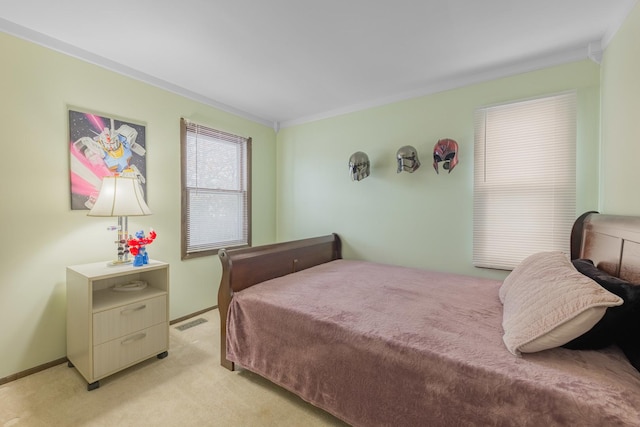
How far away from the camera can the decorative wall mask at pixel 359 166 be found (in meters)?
3.00

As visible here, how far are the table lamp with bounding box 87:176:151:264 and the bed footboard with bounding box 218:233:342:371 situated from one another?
0.74 metres

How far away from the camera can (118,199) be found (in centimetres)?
202

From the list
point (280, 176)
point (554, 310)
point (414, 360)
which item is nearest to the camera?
point (554, 310)

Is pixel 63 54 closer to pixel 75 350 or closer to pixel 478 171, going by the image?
pixel 75 350

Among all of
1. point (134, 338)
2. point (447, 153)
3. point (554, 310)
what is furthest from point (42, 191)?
point (447, 153)

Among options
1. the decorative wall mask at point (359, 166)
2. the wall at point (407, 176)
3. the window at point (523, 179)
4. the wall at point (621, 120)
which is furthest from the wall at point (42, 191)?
the wall at point (621, 120)

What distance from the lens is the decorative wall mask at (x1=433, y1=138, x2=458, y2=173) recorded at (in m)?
2.52

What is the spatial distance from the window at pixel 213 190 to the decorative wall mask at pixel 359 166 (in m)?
1.37

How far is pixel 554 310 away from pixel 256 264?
5.89ft

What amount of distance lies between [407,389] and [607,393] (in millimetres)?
666

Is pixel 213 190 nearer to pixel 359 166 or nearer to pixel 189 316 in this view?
pixel 189 316

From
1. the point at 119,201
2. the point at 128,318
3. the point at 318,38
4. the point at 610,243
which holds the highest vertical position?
the point at 318,38

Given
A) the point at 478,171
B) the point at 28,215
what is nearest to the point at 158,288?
the point at 28,215

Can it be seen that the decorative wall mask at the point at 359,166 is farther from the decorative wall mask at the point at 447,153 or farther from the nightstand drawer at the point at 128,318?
the nightstand drawer at the point at 128,318
